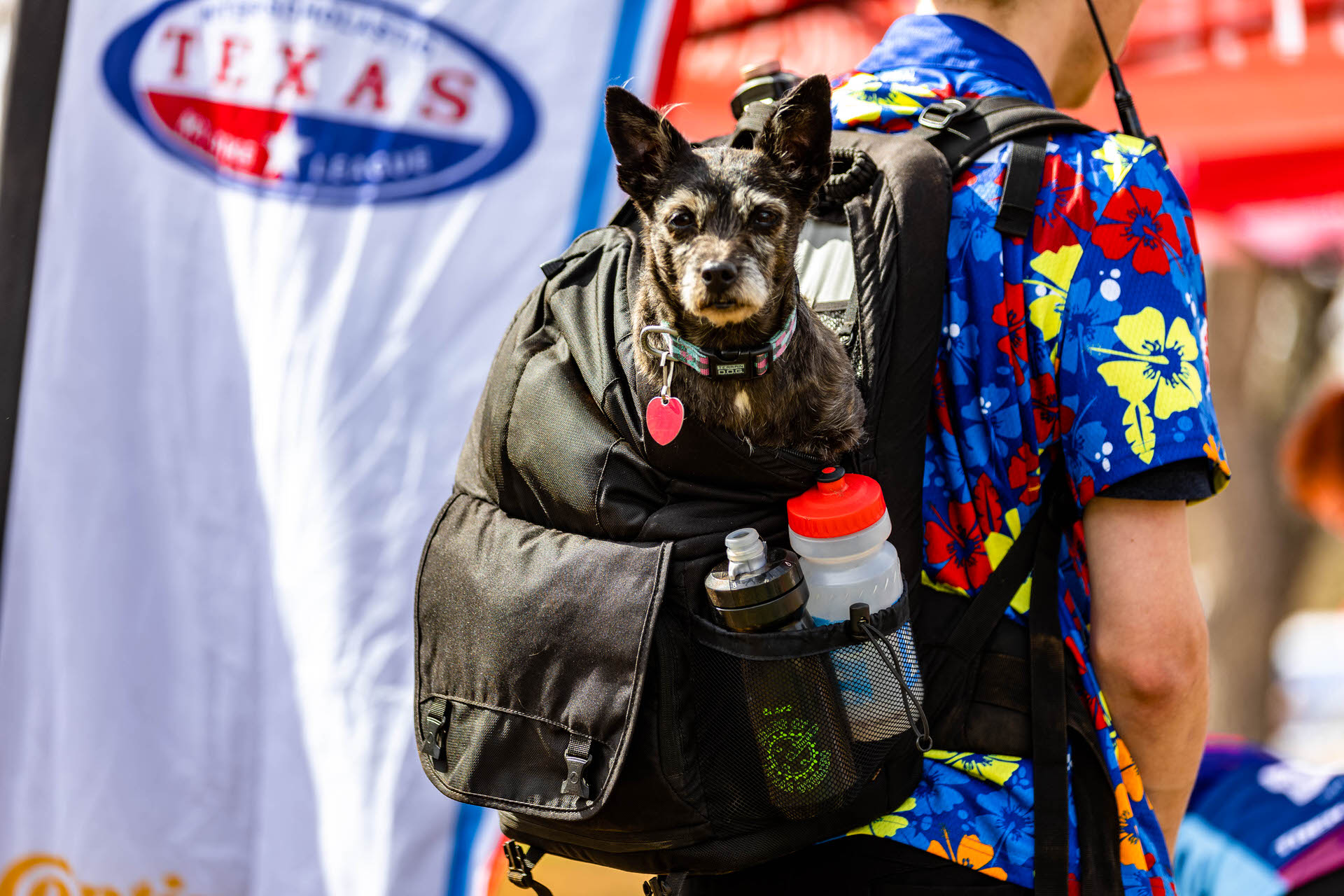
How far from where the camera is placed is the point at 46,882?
2.49 metres

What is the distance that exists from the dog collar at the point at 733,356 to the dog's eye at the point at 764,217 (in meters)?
0.16

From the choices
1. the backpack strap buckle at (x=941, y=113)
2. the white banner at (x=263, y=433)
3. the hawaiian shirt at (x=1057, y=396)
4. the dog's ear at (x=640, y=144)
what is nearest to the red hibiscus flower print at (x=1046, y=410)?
the hawaiian shirt at (x=1057, y=396)

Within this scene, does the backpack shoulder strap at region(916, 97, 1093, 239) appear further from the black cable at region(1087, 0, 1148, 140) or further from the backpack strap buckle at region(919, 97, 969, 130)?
the black cable at region(1087, 0, 1148, 140)

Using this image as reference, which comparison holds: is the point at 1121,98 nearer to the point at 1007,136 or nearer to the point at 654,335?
the point at 1007,136

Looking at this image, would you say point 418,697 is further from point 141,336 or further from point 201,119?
point 201,119

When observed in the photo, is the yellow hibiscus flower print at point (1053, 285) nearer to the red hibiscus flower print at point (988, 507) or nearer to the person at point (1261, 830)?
the red hibiscus flower print at point (988, 507)

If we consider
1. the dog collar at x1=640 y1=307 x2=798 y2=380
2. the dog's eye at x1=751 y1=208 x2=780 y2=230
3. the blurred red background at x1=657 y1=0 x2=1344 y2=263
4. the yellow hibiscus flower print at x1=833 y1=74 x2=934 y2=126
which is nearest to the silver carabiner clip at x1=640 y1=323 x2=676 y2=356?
the dog collar at x1=640 y1=307 x2=798 y2=380

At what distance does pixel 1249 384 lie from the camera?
630cm

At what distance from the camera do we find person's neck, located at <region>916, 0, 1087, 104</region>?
1.56 m

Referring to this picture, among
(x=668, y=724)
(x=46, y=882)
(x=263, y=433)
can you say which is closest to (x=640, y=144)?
(x=668, y=724)

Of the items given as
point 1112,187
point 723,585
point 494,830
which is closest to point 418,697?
point 723,585

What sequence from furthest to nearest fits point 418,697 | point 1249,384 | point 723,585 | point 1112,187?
point 1249,384, point 418,697, point 1112,187, point 723,585

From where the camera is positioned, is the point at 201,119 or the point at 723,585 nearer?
the point at 723,585

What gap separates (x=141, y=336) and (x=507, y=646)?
64.3 inches
